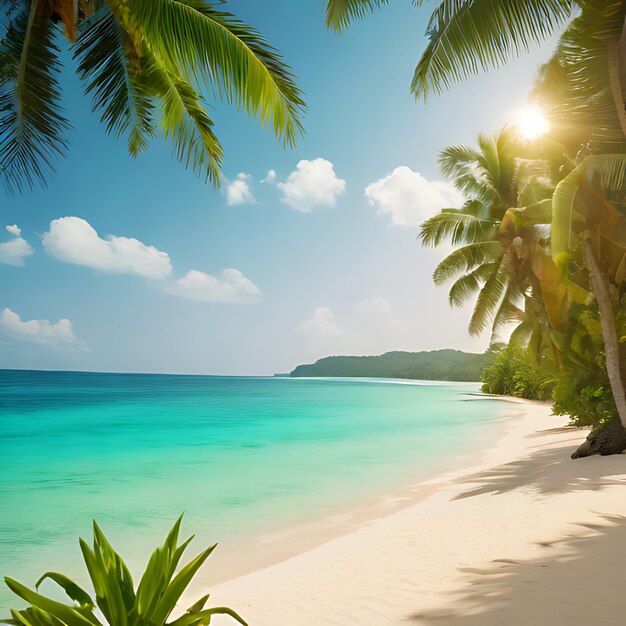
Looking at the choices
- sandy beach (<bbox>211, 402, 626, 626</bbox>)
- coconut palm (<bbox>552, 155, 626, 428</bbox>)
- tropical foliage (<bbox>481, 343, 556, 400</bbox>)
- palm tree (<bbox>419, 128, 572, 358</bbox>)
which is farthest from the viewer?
tropical foliage (<bbox>481, 343, 556, 400</bbox>)

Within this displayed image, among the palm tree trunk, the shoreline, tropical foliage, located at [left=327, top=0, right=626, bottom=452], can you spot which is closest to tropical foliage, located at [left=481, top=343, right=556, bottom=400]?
tropical foliage, located at [left=327, top=0, right=626, bottom=452]

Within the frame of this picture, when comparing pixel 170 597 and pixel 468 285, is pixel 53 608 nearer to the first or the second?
pixel 170 597

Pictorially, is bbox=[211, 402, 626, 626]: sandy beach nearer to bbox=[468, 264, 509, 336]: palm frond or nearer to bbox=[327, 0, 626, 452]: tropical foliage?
bbox=[327, 0, 626, 452]: tropical foliage

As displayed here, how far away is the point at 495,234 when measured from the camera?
56.0 ft

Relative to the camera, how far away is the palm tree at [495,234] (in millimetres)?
14891

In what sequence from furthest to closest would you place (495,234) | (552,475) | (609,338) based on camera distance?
(495,234)
(609,338)
(552,475)

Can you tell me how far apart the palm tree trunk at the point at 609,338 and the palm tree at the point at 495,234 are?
5.41 m

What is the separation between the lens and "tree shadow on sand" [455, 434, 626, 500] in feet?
21.5

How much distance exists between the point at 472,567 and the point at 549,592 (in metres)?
0.87

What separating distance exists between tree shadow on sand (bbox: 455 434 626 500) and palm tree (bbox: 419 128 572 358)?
6.38m

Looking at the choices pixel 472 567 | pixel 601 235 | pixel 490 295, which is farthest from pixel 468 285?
pixel 472 567

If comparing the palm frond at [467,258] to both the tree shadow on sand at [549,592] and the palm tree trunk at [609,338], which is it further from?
the tree shadow on sand at [549,592]

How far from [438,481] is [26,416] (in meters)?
26.8

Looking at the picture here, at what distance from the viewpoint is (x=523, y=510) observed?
5578 millimetres
